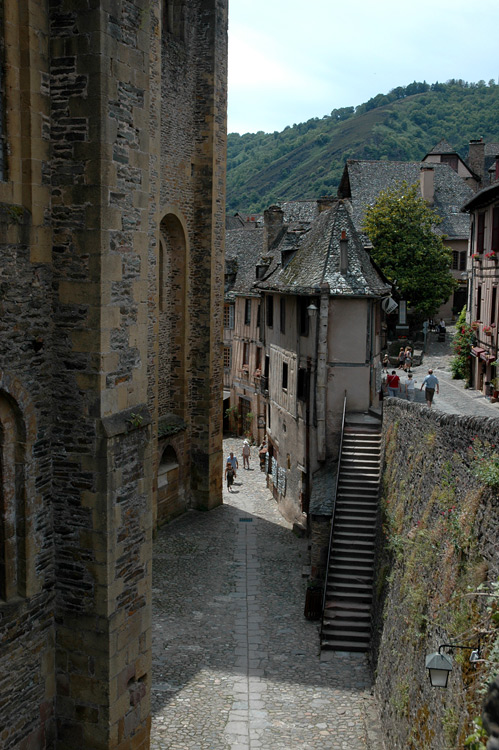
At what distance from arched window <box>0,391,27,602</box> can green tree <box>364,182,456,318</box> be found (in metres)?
34.7

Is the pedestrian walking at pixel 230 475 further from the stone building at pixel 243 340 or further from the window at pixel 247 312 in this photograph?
the window at pixel 247 312

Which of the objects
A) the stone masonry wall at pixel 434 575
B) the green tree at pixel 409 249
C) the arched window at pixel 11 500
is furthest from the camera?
the green tree at pixel 409 249

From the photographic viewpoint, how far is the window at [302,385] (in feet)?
79.9

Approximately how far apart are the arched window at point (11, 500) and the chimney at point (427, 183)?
47.5m

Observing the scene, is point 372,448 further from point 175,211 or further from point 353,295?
point 175,211

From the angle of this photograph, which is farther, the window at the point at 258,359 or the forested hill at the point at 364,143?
the forested hill at the point at 364,143

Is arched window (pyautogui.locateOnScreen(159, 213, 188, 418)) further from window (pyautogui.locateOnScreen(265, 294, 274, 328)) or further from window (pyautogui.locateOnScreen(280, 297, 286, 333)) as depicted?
window (pyautogui.locateOnScreen(265, 294, 274, 328))

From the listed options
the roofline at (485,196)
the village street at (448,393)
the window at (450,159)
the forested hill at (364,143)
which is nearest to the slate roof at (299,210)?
the village street at (448,393)

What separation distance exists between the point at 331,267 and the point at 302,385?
12.6 ft

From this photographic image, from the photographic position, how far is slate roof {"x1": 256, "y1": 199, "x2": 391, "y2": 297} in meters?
23.0

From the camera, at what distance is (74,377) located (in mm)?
10289

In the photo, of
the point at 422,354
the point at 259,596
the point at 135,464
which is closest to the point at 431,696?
the point at 135,464

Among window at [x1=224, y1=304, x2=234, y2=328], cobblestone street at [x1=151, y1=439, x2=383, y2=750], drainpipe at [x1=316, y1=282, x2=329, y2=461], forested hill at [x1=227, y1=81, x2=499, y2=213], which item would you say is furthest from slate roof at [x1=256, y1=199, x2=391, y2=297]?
forested hill at [x1=227, y1=81, x2=499, y2=213]

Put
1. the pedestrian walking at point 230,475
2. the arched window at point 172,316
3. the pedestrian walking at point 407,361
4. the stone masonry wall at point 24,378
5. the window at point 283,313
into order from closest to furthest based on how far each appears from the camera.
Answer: the stone masonry wall at point 24,378, the arched window at point 172,316, the window at point 283,313, the pedestrian walking at point 230,475, the pedestrian walking at point 407,361
